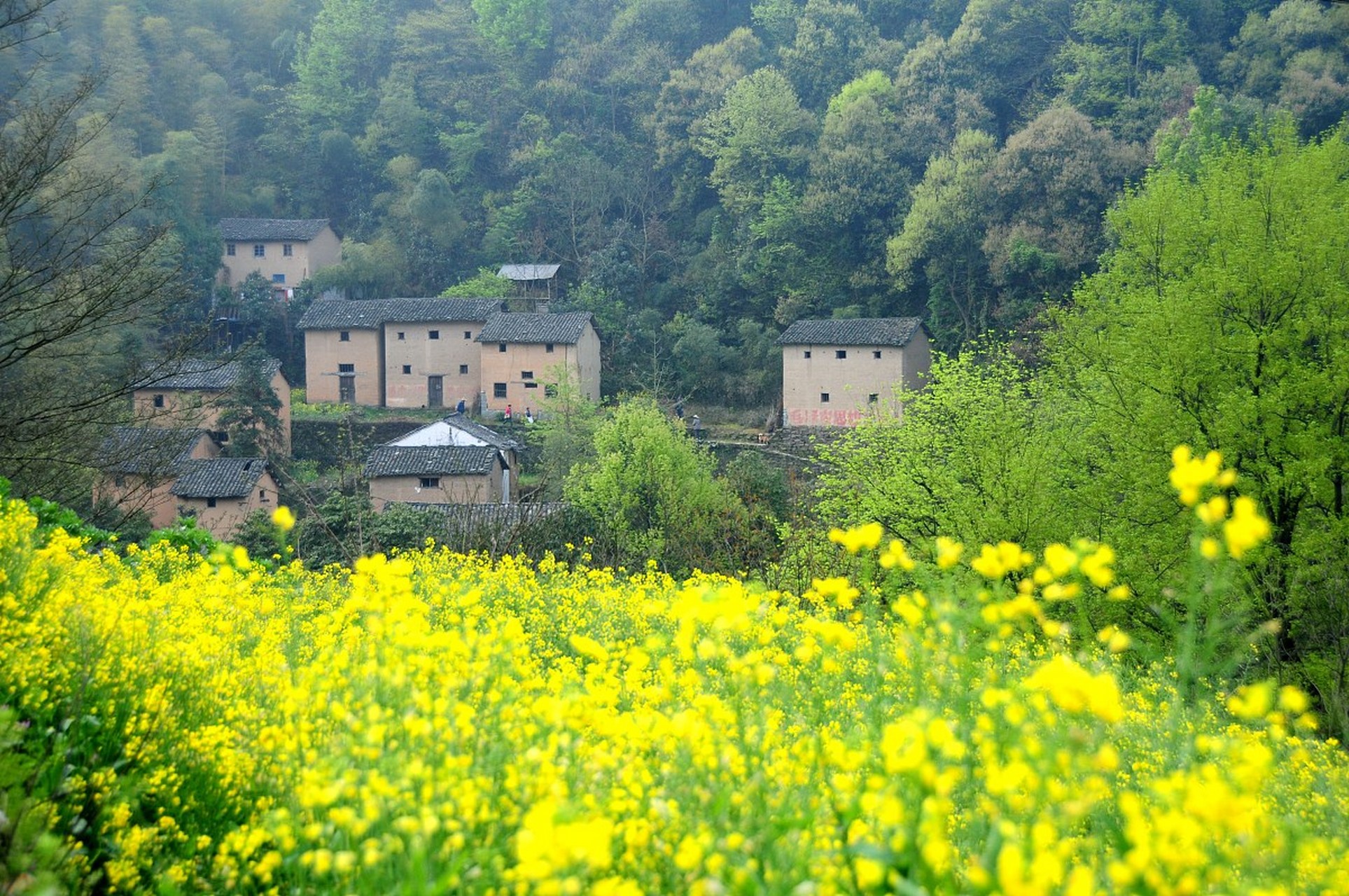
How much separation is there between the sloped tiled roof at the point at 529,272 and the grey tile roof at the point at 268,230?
28.5 feet

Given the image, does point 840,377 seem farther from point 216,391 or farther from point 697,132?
point 216,391

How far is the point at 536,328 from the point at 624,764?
37511 millimetres

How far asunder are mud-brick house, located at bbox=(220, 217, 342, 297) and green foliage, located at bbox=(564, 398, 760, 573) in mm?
24254

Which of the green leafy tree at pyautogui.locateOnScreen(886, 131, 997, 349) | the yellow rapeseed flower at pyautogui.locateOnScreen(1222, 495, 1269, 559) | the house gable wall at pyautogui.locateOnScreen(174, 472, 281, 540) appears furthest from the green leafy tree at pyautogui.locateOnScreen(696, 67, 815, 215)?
the yellow rapeseed flower at pyautogui.locateOnScreen(1222, 495, 1269, 559)

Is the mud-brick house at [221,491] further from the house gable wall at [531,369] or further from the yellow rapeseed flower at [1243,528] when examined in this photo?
the yellow rapeseed flower at [1243,528]

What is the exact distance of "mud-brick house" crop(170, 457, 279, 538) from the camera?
28.3 metres

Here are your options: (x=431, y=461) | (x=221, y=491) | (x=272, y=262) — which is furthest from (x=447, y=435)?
(x=272, y=262)

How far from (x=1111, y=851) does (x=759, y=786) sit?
160cm

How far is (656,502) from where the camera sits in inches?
939

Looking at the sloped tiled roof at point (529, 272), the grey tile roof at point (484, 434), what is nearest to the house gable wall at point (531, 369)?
the grey tile roof at point (484, 434)

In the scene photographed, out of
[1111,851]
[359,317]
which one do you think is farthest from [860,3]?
[1111,851]

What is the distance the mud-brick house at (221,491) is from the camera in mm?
28266

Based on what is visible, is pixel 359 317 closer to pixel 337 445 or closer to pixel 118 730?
pixel 337 445

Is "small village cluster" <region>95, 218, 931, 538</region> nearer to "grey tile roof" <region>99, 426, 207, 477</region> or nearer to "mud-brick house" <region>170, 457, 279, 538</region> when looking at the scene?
"mud-brick house" <region>170, 457, 279, 538</region>
